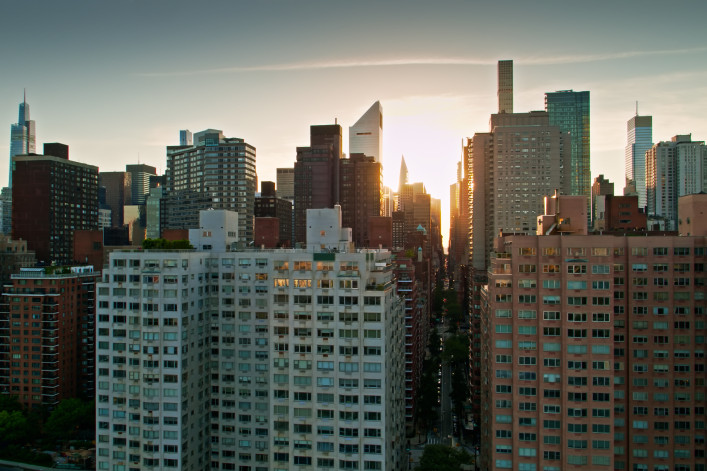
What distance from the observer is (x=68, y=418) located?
4872 inches

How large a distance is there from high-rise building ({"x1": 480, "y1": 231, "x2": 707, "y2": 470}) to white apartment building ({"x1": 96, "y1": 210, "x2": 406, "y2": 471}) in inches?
705

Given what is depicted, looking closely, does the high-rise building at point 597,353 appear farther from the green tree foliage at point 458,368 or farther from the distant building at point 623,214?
the distant building at point 623,214

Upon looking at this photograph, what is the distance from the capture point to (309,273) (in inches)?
3088

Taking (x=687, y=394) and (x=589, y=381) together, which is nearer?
(x=589, y=381)

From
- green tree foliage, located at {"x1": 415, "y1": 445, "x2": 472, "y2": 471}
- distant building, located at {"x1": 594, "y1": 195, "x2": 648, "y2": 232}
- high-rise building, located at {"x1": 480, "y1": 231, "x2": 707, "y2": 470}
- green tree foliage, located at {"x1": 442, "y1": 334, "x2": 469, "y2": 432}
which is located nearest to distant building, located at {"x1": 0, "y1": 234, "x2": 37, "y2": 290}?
green tree foliage, located at {"x1": 442, "y1": 334, "x2": 469, "y2": 432}

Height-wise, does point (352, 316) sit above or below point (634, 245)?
below

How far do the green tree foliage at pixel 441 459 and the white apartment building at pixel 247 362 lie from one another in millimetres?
4829

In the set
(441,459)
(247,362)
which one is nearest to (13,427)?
(247,362)

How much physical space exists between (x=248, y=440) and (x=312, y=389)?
19803 millimetres

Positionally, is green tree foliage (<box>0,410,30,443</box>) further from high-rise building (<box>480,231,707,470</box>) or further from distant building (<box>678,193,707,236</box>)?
distant building (<box>678,193,707,236</box>)

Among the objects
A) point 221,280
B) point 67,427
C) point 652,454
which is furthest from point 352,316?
point 67,427

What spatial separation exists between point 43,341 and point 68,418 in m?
22.7

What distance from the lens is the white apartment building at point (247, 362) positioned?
7562 cm

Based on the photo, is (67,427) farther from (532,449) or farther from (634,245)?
(634,245)
